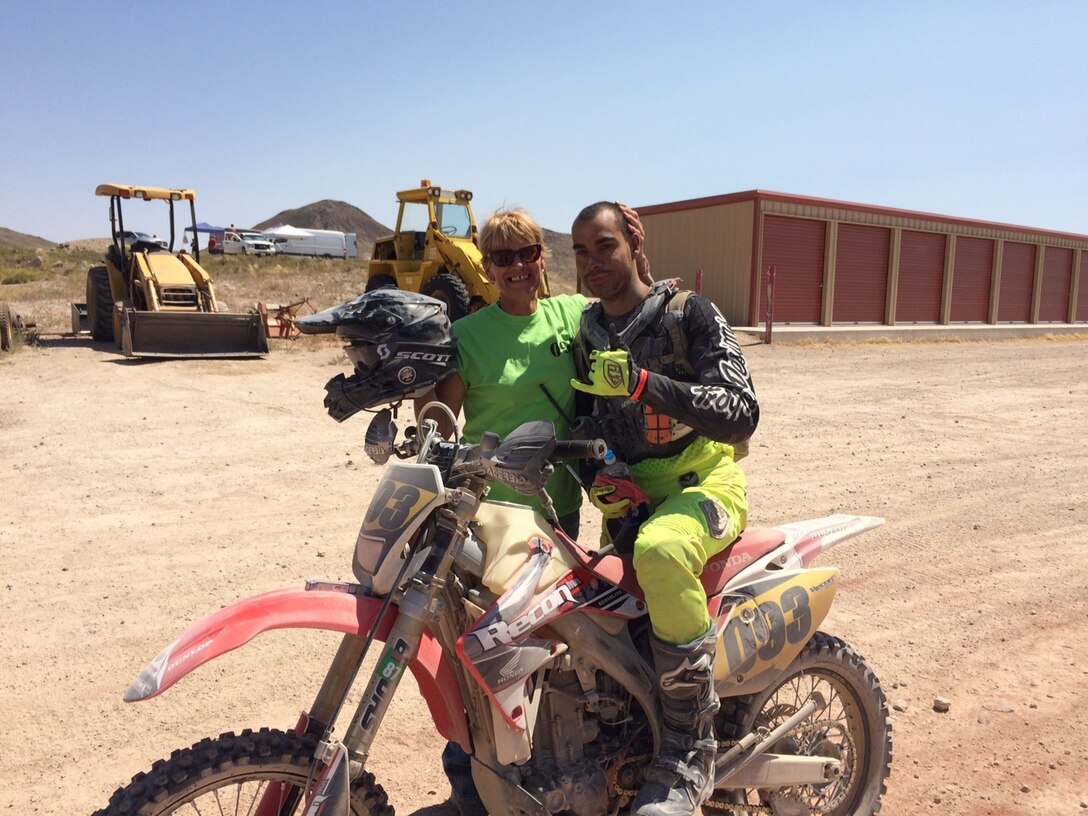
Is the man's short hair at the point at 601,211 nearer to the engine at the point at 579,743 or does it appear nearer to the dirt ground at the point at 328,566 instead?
the engine at the point at 579,743

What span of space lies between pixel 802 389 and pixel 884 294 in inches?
657

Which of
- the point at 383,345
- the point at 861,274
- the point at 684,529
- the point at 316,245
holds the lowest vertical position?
the point at 684,529

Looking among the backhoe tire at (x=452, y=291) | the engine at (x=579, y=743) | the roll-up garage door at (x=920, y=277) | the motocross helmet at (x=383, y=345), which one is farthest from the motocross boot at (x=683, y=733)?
the roll-up garage door at (x=920, y=277)

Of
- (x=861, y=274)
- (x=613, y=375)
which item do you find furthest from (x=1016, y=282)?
(x=613, y=375)

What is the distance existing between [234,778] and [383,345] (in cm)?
110

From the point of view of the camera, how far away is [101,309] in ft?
53.2

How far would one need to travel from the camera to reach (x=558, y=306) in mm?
3039

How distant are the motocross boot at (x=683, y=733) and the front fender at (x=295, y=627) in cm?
54

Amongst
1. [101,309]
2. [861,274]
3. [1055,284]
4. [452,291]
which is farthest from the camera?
Result: [1055,284]

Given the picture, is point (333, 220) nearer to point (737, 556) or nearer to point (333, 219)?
point (333, 219)

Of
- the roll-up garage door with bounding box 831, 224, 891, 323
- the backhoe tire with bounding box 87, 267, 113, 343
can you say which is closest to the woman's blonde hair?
the backhoe tire with bounding box 87, 267, 113, 343

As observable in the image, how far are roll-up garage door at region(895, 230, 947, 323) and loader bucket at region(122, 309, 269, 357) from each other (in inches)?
836

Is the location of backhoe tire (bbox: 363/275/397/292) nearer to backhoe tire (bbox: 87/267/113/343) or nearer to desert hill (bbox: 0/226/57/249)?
backhoe tire (bbox: 87/267/113/343)

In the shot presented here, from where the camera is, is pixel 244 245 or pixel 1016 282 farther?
pixel 244 245
